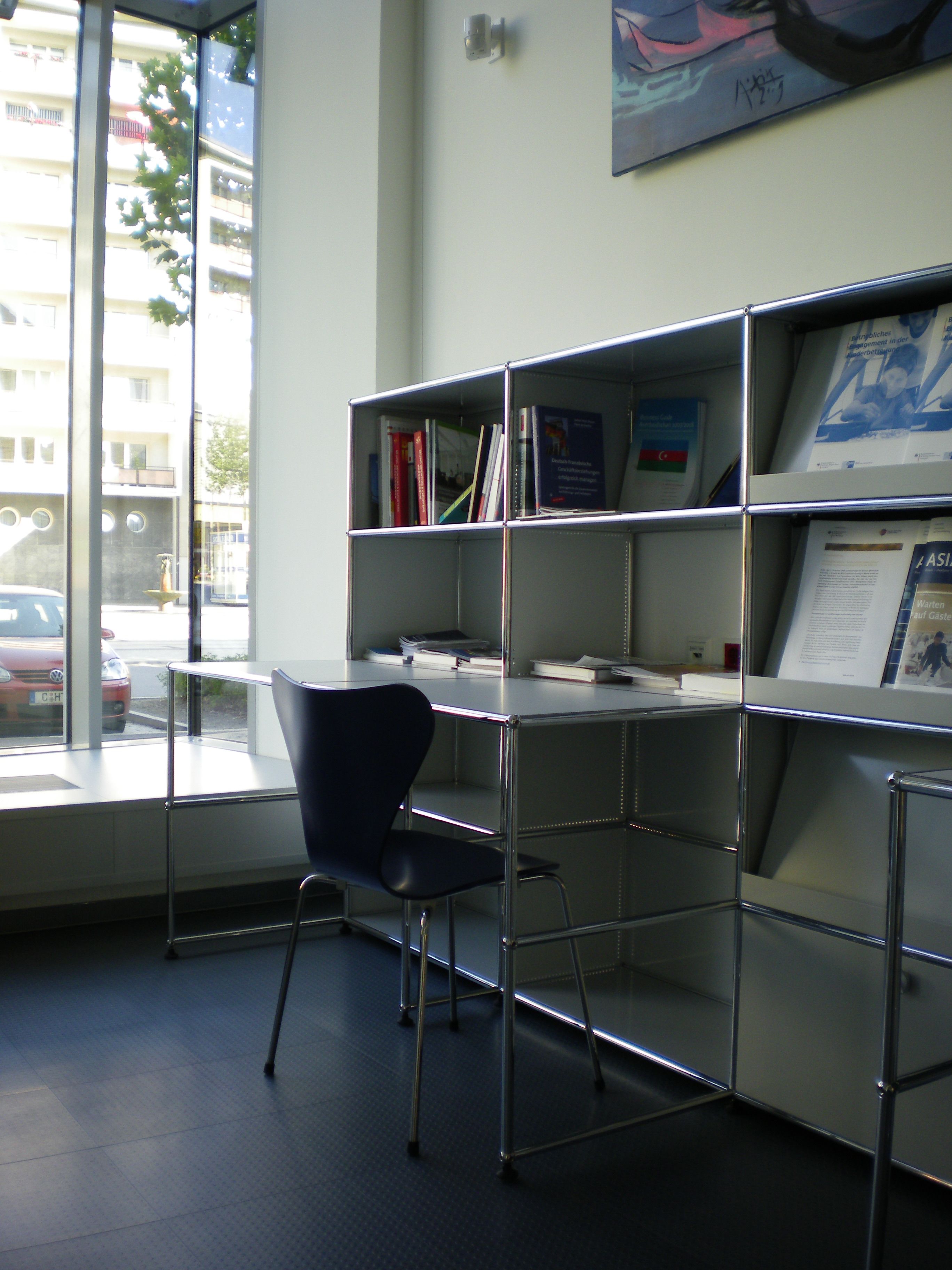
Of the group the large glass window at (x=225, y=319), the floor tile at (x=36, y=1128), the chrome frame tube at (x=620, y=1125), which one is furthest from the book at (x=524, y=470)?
the large glass window at (x=225, y=319)

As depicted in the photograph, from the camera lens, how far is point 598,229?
300 centimetres

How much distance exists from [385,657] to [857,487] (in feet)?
5.44

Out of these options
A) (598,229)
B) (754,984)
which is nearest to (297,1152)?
(754,984)

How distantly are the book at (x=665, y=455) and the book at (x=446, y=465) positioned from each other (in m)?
0.54

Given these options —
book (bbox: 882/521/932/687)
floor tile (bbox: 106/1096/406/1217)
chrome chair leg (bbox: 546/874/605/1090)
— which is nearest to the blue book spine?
book (bbox: 882/521/932/687)

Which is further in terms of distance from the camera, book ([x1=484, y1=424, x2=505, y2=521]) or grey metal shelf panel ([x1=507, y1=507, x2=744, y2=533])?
book ([x1=484, y1=424, x2=505, y2=521])

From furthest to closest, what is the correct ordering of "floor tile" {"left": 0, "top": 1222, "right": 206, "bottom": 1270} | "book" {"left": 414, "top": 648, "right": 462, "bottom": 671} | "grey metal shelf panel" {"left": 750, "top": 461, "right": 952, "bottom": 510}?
"book" {"left": 414, "top": 648, "right": 462, "bottom": 671} < "grey metal shelf panel" {"left": 750, "top": 461, "right": 952, "bottom": 510} < "floor tile" {"left": 0, "top": 1222, "right": 206, "bottom": 1270}

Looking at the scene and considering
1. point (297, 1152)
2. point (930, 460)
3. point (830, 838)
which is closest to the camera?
point (930, 460)

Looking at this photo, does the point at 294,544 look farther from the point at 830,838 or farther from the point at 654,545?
the point at 830,838

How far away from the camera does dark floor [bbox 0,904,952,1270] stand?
1.76 meters

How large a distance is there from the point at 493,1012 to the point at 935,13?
7.87 ft

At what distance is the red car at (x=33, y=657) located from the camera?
168 inches

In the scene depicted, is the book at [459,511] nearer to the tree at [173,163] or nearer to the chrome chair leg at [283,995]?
the chrome chair leg at [283,995]
